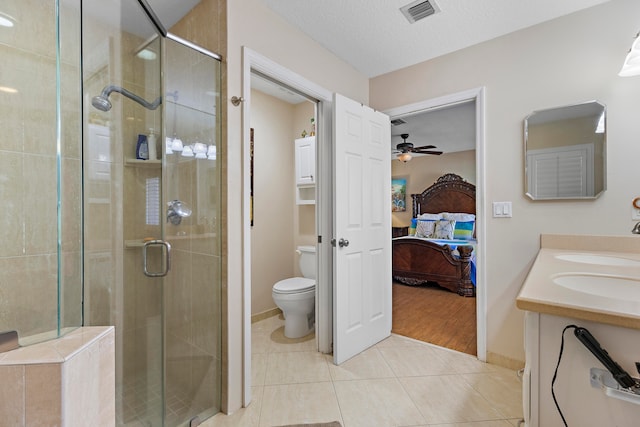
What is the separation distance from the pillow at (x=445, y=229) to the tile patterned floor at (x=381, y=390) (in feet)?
11.7

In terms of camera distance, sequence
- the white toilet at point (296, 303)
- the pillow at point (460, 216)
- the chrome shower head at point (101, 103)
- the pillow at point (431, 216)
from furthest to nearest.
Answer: the pillow at point (431, 216), the pillow at point (460, 216), the white toilet at point (296, 303), the chrome shower head at point (101, 103)

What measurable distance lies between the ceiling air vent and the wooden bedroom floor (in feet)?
8.38

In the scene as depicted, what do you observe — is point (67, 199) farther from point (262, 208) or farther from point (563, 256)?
point (563, 256)

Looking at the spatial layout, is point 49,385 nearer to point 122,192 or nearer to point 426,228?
point 122,192

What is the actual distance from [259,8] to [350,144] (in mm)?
1096

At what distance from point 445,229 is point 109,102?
5.61 meters

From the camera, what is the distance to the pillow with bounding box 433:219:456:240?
222 inches

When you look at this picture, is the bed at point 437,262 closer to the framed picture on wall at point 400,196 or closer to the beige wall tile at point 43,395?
the framed picture on wall at point 400,196

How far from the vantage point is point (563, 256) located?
1672mm

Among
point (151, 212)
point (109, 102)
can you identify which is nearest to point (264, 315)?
point (151, 212)

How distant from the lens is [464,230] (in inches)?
225

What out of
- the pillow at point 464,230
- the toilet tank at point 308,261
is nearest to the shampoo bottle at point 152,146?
the toilet tank at point 308,261

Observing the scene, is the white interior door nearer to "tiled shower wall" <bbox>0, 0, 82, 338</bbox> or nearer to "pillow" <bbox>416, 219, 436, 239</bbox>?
"tiled shower wall" <bbox>0, 0, 82, 338</bbox>

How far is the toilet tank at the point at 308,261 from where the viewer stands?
3.03 meters
